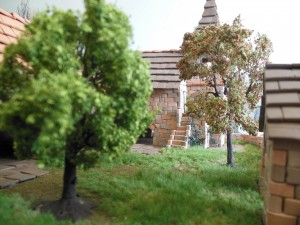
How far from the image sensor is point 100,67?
453 cm

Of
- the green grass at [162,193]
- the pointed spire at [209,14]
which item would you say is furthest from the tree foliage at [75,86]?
the pointed spire at [209,14]

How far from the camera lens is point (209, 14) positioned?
15266 millimetres

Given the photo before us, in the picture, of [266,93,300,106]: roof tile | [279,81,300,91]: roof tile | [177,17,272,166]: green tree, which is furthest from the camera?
[177,17,272,166]: green tree

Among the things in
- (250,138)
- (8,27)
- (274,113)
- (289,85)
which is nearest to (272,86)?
(289,85)

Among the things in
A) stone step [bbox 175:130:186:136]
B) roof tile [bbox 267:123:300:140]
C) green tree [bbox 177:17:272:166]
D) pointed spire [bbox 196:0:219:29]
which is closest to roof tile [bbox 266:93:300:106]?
roof tile [bbox 267:123:300:140]

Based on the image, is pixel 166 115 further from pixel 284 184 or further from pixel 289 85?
pixel 284 184

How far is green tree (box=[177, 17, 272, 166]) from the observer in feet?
27.5

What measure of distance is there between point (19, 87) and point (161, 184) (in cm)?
365

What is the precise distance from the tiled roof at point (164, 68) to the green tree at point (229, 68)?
14.0 feet

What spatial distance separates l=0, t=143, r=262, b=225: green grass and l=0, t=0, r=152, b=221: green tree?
602 millimetres

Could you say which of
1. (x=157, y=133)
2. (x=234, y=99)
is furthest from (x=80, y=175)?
(x=157, y=133)

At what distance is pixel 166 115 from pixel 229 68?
17.8ft

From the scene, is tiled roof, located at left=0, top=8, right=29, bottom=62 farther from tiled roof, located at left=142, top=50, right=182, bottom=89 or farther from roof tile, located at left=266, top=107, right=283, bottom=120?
tiled roof, located at left=142, top=50, right=182, bottom=89

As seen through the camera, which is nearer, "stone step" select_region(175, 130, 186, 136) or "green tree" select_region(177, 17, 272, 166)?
"green tree" select_region(177, 17, 272, 166)
